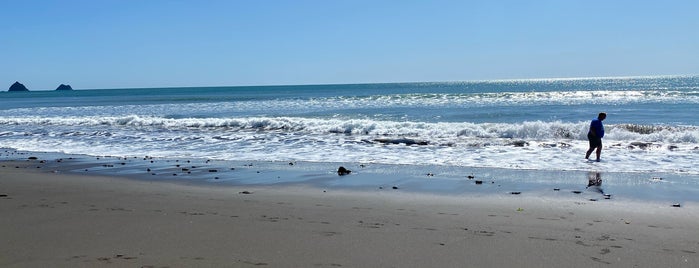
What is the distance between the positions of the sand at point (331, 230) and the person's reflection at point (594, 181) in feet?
4.49

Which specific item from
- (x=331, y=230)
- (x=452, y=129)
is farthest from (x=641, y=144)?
(x=331, y=230)

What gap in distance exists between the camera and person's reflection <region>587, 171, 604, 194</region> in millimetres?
9070

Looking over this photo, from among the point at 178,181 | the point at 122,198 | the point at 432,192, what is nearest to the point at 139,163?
the point at 178,181

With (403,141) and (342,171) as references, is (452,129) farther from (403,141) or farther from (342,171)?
(342,171)

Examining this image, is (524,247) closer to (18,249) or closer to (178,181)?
(18,249)

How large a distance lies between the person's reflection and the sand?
1.37 meters

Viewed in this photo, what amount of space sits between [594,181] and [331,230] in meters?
5.80

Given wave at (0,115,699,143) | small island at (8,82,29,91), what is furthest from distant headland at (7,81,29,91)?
wave at (0,115,699,143)

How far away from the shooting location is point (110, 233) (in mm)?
5844

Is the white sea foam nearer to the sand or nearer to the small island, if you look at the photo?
the sand

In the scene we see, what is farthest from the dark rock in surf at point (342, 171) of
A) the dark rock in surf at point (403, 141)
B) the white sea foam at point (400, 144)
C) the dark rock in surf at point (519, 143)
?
the dark rock in surf at point (519, 143)

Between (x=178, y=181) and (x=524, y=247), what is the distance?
265 inches

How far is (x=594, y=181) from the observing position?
9.84 metres

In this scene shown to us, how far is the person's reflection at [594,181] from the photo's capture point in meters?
9.07
